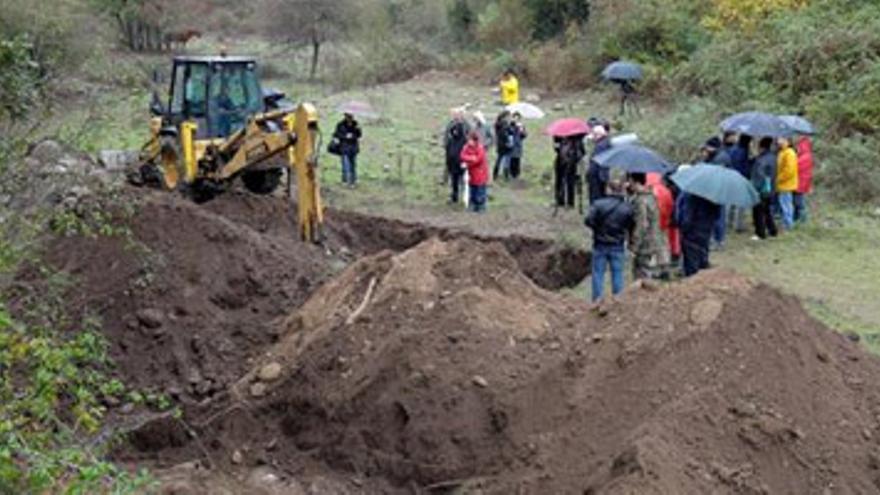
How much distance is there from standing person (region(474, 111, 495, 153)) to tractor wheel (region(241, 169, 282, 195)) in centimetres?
325

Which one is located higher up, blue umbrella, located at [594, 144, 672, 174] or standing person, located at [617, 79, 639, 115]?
standing person, located at [617, 79, 639, 115]

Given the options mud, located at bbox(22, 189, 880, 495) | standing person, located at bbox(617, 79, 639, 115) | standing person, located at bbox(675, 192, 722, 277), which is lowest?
mud, located at bbox(22, 189, 880, 495)

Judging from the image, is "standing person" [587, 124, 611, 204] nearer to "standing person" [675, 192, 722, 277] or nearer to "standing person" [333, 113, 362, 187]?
"standing person" [675, 192, 722, 277]

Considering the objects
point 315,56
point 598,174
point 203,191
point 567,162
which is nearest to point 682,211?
point 598,174

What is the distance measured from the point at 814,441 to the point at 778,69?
16.1 meters

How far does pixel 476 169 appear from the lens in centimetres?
1838

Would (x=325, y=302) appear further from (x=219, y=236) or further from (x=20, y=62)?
(x=20, y=62)

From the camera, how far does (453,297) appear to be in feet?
35.1

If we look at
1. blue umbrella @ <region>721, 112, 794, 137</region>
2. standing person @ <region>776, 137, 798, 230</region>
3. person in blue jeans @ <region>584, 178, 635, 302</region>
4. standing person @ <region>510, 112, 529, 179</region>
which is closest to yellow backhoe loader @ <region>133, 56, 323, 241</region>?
person in blue jeans @ <region>584, 178, 635, 302</region>

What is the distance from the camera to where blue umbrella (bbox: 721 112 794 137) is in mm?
15922

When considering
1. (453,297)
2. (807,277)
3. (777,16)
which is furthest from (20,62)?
(777,16)

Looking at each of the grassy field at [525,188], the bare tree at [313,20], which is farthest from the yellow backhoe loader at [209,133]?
the bare tree at [313,20]

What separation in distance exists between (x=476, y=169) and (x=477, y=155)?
0.25 metres

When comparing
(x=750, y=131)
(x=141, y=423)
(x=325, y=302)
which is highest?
(x=750, y=131)
